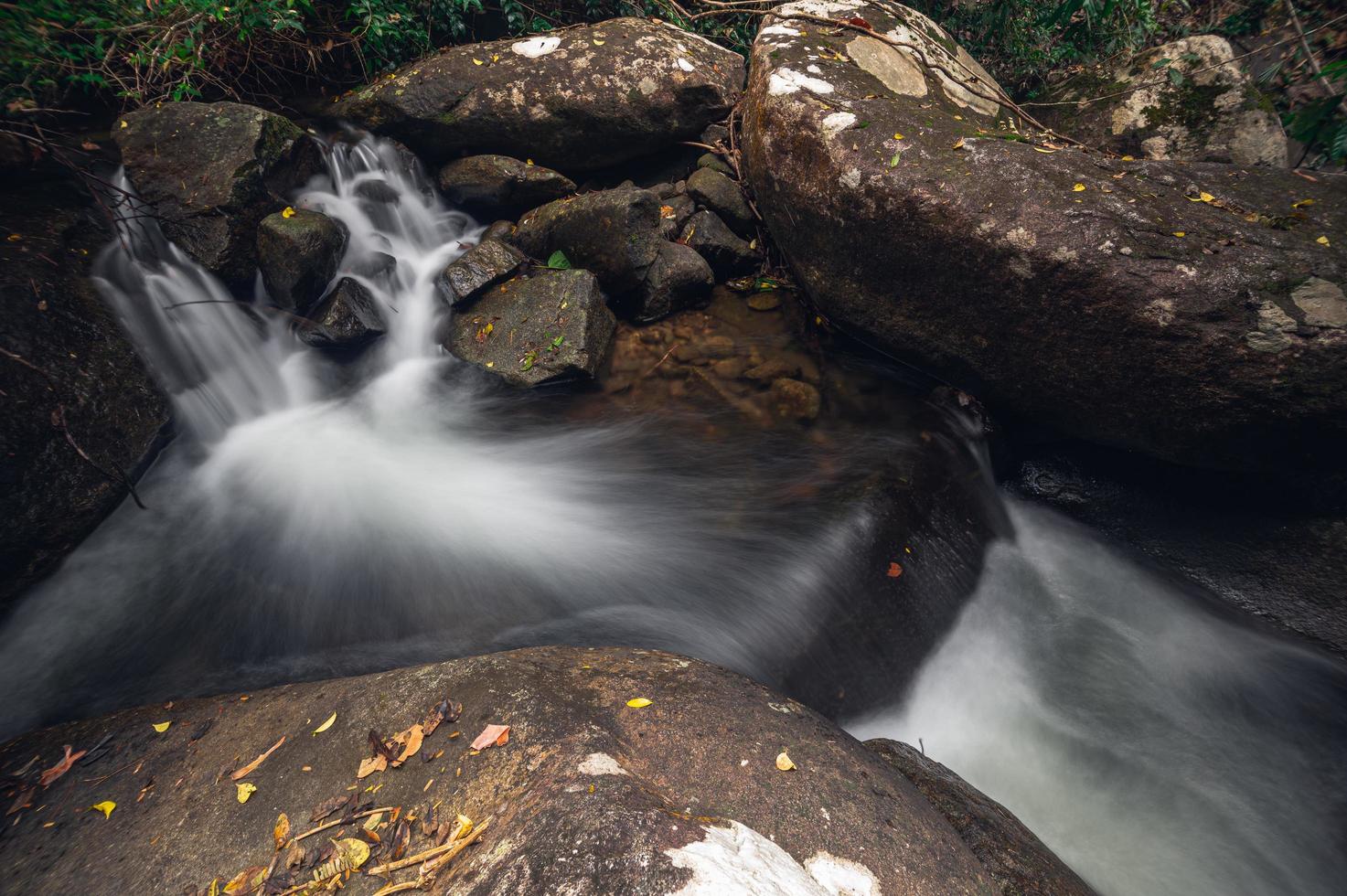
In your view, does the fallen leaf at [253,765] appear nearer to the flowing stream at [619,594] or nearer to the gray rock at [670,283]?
the flowing stream at [619,594]

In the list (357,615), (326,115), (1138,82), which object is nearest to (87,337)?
(357,615)

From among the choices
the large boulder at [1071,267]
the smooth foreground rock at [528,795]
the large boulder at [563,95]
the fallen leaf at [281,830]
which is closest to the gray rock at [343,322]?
the large boulder at [563,95]

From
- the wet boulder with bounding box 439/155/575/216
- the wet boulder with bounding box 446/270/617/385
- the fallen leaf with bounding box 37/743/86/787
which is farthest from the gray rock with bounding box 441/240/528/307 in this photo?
the fallen leaf with bounding box 37/743/86/787

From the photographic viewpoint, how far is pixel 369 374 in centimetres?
523

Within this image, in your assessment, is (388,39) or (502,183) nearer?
(502,183)

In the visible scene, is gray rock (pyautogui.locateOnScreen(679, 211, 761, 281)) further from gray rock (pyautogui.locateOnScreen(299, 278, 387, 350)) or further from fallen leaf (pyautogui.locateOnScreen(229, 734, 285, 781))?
fallen leaf (pyautogui.locateOnScreen(229, 734, 285, 781))

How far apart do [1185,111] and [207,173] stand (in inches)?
304

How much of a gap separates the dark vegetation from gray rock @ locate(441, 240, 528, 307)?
2422 mm

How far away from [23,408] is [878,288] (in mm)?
5158

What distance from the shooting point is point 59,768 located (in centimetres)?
242

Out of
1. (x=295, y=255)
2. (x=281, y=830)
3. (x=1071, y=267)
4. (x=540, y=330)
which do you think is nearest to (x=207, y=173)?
(x=295, y=255)

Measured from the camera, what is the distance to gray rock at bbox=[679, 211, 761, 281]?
210 inches

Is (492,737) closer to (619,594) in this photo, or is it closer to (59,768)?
(619,594)

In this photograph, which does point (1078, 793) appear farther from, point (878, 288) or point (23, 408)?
point (23, 408)
